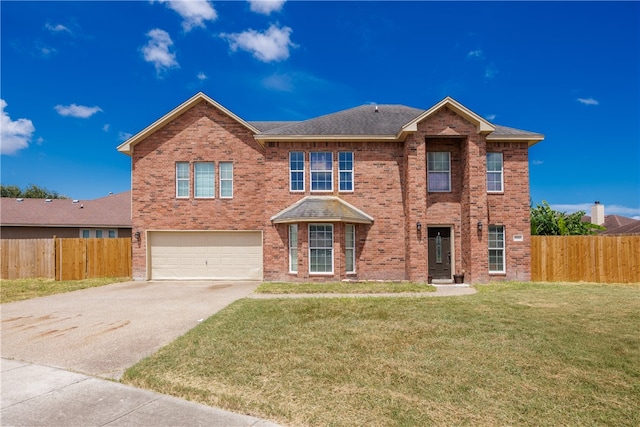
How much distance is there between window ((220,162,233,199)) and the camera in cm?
1739

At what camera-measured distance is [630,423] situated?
156 inches

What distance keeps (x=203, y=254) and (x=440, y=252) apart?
10675mm

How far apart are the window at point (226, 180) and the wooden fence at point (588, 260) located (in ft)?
44.5

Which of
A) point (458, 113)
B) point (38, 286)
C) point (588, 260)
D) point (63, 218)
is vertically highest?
point (458, 113)

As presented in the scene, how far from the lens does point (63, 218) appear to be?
23719 mm

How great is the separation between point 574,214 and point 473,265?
9.66 meters

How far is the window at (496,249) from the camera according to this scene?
1585 cm

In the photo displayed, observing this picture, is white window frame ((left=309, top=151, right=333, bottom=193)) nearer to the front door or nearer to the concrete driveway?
the front door

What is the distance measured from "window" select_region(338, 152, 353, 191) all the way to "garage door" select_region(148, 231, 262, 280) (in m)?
4.62

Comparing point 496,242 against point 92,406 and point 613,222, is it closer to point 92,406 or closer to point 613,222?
point 92,406

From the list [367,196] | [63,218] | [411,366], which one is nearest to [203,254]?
[367,196]

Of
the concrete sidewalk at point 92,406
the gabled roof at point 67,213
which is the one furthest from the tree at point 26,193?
the concrete sidewalk at point 92,406

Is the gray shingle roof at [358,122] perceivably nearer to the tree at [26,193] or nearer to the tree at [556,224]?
the tree at [556,224]

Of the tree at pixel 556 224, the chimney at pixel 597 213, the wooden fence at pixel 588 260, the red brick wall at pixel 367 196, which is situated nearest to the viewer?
Answer: the red brick wall at pixel 367 196
